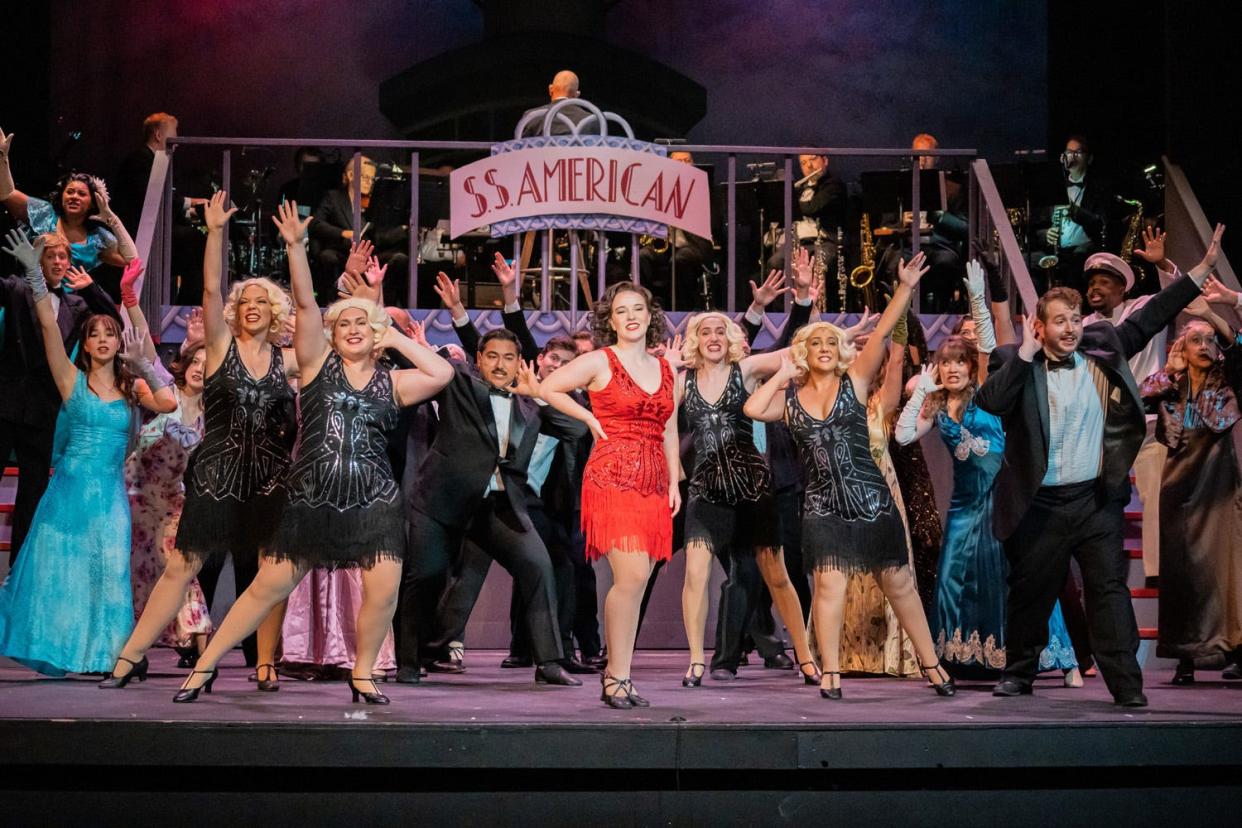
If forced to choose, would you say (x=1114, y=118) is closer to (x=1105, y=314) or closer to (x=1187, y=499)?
(x=1105, y=314)

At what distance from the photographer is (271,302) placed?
5.28 meters

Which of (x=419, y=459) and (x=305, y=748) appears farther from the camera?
(x=419, y=459)

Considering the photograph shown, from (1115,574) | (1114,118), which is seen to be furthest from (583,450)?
(1114,118)

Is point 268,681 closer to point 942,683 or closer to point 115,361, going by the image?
point 115,361

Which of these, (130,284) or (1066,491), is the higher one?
(130,284)

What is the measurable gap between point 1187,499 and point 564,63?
7.22 meters

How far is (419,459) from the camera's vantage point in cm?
666

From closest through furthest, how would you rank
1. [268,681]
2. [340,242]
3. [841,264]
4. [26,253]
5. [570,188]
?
[268,681] < [26,253] < [570,188] < [340,242] < [841,264]

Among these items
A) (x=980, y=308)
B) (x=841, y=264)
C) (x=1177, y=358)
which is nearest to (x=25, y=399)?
(x=980, y=308)

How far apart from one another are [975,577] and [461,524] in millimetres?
2127

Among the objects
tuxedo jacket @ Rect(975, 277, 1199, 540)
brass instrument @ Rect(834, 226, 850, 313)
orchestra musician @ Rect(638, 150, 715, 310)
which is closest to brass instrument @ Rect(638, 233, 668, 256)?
orchestra musician @ Rect(638, 150, 715, 310)

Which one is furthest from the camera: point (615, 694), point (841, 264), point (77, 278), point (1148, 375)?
point (841, 264)

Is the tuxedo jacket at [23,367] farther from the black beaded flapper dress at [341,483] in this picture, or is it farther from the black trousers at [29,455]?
the black beaded flapper dress at [341,483]

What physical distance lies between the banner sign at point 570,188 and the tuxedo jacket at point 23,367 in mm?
2430
